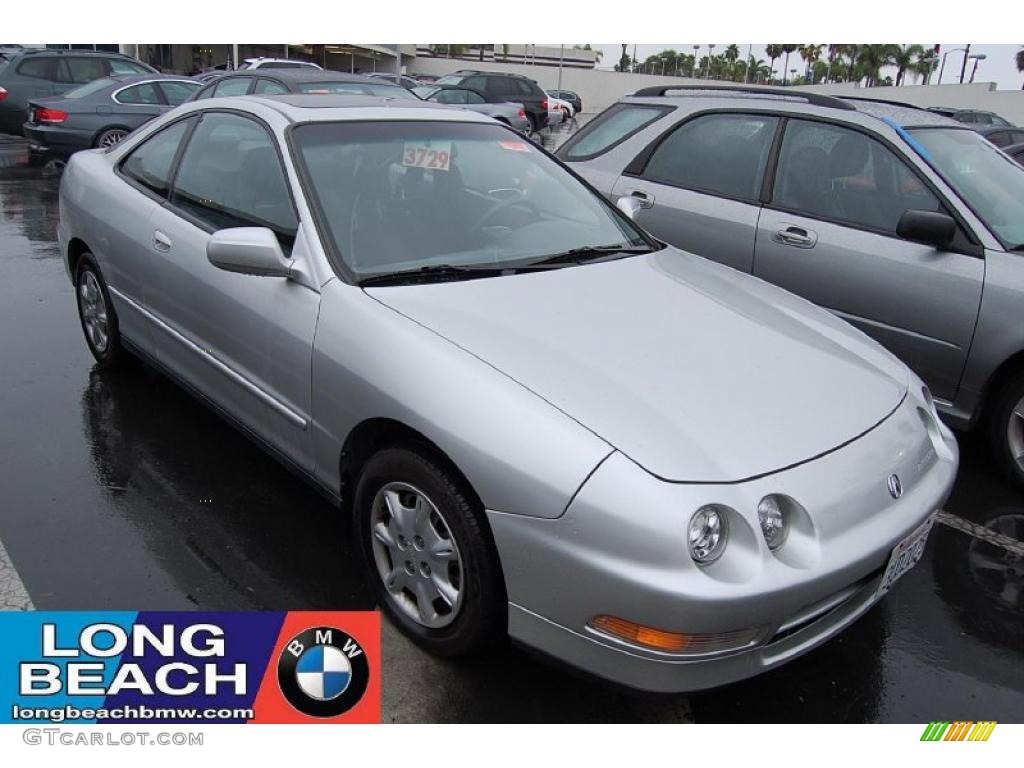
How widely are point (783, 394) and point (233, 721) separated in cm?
178

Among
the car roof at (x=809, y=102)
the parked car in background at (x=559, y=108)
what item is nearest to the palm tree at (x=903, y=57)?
the parked car in background at (x=559, y=108)

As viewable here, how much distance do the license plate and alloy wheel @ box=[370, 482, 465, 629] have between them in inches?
46.6

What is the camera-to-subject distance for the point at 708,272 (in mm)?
3492

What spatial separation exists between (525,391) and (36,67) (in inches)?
561

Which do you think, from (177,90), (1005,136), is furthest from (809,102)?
(1005,136)

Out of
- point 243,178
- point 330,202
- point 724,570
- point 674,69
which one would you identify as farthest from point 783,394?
point 674,69

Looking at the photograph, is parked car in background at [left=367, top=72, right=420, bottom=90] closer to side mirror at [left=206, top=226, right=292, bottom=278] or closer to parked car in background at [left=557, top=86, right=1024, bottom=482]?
parked car in background at [left=557, top=86, right=1024, bottom=482]

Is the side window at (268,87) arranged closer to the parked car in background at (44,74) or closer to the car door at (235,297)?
the parked car in background at (44,74)

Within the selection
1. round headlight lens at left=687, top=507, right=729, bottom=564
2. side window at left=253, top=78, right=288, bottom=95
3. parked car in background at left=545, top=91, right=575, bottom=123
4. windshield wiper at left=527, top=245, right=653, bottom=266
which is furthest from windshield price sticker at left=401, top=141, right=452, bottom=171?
parked car in background at left=545, top=91, right=575, bottom=123

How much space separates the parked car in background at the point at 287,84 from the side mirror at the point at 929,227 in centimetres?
585

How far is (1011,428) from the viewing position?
3.82m

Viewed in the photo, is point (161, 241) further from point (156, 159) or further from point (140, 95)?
point (140, 95)

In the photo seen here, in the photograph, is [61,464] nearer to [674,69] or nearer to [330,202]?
[330,202]

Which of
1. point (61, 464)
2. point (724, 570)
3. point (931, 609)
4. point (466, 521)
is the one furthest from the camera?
point (61, 464)
